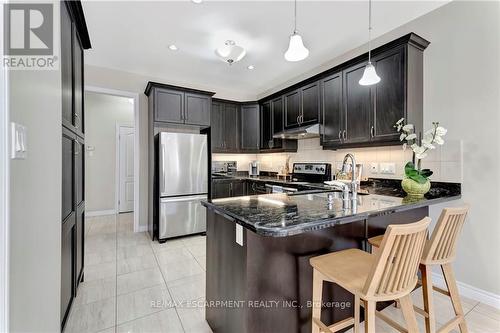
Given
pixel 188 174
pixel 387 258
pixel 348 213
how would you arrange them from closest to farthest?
pixel 387 258 < pixel 348 213 < pixel 188 174

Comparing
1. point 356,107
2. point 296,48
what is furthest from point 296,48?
point 356,107

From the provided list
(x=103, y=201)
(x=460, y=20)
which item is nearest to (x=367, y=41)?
(x=460, y=20)

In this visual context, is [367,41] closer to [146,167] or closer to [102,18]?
[102,18]

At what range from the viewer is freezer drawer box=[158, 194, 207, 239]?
3539 mm

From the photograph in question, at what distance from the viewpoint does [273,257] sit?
Answer: 1356mm

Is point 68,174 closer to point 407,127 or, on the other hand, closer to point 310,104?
point 407,127

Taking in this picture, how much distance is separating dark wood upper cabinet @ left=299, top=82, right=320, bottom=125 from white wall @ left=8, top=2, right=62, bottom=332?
9.55ft

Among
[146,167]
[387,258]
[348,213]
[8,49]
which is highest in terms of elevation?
[8,49]

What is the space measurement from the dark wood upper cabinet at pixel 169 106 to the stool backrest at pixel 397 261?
346cm

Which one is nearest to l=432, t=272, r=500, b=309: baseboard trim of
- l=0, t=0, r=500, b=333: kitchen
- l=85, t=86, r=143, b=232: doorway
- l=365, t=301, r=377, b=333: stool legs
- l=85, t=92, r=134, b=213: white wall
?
l=0, t=0, r=500, b=333: kitchen

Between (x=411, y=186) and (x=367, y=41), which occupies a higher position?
(x=367, y=41)

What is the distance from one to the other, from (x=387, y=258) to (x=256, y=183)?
10.3 ft

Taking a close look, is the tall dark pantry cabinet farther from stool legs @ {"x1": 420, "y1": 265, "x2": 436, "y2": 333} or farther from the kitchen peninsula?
stool legs @ {"x1": 420, "y1": 265, "x2": 436, "y2": 333}

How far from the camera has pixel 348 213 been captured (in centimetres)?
134
